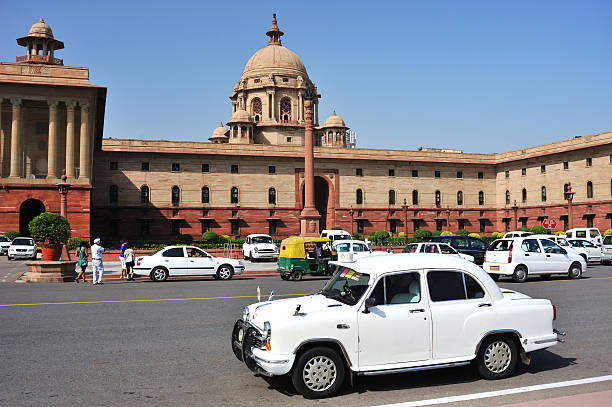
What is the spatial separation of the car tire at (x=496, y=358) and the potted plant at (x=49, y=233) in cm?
1950

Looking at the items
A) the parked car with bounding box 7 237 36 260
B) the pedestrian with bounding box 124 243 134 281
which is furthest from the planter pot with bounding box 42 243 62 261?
the parked car with bounding box 7 237 36 260

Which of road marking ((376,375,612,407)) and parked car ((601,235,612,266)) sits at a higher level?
parked car ((601,235,612,266))

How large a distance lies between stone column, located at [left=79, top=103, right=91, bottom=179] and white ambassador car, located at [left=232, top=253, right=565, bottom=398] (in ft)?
127

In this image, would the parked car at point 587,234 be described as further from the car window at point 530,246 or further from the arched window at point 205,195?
the arched window at point 205,195

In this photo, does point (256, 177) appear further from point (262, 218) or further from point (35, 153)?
point (35, 153)

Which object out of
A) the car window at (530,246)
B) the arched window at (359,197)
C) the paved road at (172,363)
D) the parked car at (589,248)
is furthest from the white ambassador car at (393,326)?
the arched window at (359,197)

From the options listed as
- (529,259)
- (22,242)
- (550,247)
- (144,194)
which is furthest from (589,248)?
(144,194)

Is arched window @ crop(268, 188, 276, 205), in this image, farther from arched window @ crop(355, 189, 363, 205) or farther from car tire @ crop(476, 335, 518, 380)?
car tire @ crop(476, 335, 518, 380)

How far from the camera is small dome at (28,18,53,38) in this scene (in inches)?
1971

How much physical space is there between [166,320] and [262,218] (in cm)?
4516

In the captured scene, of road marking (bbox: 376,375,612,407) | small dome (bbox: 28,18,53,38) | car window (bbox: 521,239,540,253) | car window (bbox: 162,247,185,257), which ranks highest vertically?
small dome (bbox: 28,18,53,38)

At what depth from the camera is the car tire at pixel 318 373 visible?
611cm

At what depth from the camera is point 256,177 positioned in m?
57.0

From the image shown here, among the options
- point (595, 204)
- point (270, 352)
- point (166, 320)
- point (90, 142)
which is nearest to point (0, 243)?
point (90, 142)
